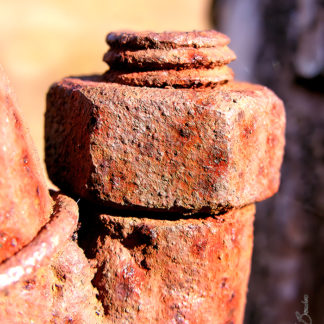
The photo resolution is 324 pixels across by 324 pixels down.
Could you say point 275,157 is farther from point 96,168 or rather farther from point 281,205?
point 281,205

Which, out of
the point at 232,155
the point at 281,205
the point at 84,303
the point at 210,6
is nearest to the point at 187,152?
the point at 232,155

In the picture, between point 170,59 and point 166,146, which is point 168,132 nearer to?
point 166,146

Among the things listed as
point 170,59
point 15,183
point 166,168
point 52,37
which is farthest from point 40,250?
point 52,37

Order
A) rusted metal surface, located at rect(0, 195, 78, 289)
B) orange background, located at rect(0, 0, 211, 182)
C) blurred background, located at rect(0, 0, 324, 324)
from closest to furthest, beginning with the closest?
rusted metal surface, located at rect(0, 195, 78, 289)
blurred background, located at rect(0, 0, 324, 324)
orange background, located at rect(0, 0, 211, 182)

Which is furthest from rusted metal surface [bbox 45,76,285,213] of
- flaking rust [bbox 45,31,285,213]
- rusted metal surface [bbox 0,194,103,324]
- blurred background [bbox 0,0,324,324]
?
blurred background [bbox 0,0,324,324]

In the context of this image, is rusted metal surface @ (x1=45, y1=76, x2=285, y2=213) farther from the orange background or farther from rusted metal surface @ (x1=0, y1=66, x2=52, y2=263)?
the orange background
